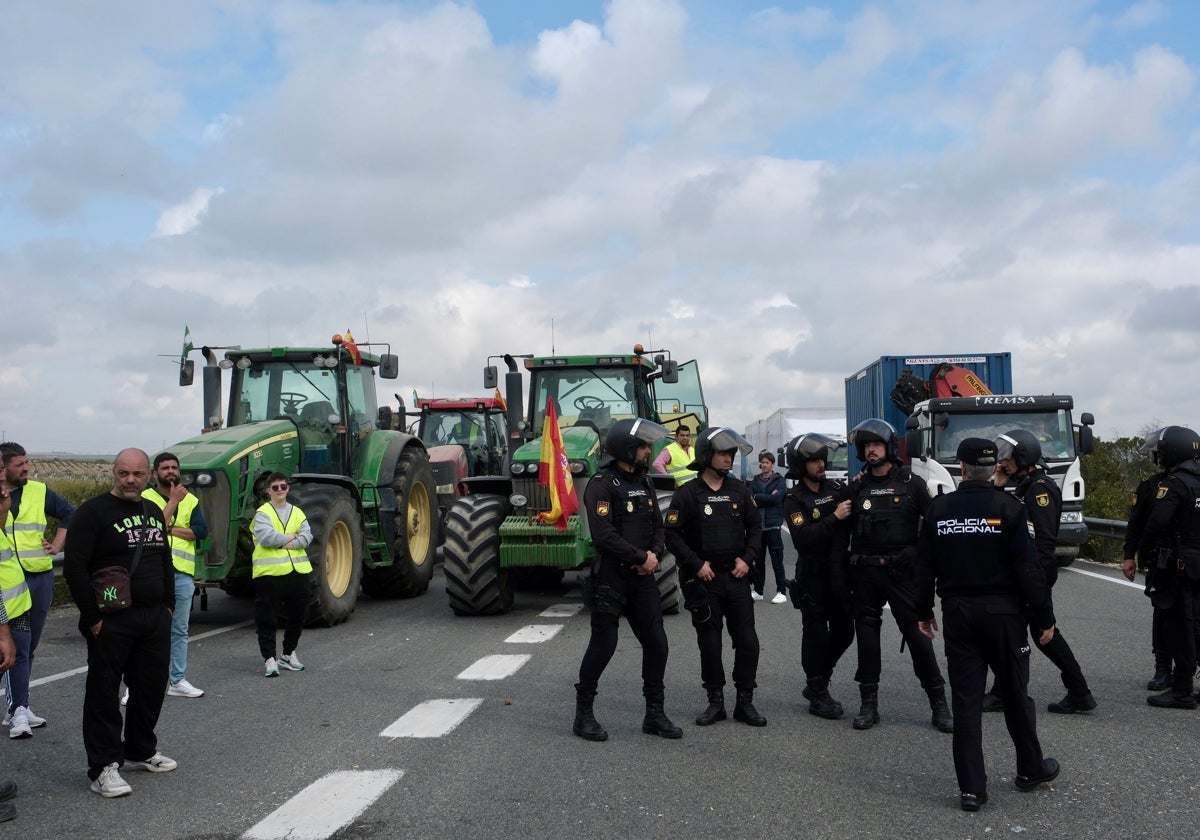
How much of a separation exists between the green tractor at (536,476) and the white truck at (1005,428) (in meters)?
3.93

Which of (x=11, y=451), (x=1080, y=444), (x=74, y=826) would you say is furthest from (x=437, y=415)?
(x=74, y=826)

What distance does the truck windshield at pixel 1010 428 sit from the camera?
53.5 feet

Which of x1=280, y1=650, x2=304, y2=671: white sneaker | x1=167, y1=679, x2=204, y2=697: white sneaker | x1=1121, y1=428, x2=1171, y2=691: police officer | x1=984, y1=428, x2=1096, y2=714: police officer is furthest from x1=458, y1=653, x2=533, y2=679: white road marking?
x1=1121, y1=428, x2=1171, y2=691: police officer

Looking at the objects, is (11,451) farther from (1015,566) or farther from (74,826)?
(1015,566)

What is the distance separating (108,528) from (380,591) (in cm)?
817

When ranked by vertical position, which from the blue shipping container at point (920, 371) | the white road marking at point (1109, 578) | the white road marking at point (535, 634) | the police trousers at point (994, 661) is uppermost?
the blue shipping container at point (920, 371)

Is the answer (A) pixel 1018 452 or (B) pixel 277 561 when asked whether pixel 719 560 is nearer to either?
(A) pixel 1018 452

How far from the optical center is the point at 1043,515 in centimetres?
732

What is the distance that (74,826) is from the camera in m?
5.18

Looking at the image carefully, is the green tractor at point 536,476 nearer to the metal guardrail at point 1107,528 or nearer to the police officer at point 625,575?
the police officer at point 625,575

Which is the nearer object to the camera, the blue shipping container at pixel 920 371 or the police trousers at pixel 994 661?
the police trousers at pixel 994 661

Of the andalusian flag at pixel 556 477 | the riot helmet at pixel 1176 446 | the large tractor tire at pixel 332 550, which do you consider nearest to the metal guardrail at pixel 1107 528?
the andalusian flag at pixel 556 477

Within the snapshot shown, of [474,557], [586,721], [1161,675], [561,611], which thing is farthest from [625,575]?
[561,611]

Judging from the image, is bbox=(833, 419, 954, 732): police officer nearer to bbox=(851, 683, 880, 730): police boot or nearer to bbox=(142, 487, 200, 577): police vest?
bbox=(851, 683, 880, 730): police boot
